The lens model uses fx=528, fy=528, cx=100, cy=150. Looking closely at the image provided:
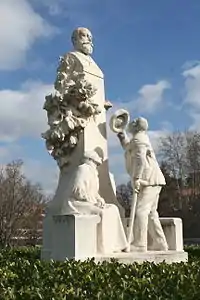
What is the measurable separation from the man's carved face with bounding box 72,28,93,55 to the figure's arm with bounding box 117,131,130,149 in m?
1.68

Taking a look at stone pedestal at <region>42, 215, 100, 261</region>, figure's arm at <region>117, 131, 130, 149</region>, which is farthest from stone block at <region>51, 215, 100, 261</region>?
figure's arm at <region>117, 131, 130, 149</region>

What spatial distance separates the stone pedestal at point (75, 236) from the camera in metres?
8.01

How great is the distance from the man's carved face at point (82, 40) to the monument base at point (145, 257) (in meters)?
3.79

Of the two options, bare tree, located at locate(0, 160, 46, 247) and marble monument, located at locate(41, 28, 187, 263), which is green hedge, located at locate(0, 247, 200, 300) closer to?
marble monument, located at locate(41, 28, 187, 263)

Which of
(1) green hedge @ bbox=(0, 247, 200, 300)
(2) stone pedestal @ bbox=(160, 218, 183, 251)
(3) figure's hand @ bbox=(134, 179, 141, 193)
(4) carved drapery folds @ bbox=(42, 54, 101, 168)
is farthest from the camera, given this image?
(2) stone pedestal @ bbox=(160, 218, 183, 251)

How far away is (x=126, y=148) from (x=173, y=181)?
117 ft

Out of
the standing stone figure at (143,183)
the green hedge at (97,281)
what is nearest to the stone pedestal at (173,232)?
the standing stone figure at (143,183)

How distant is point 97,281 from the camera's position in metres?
5.44

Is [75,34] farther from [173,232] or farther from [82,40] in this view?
[173,232]

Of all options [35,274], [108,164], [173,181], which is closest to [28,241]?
[173,181]

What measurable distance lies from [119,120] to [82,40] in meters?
1.65

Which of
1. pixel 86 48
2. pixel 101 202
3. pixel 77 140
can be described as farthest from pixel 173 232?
pixel 86 48

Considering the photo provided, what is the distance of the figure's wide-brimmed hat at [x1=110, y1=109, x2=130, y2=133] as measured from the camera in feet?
31.0

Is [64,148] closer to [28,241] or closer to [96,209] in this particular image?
[96,209]
